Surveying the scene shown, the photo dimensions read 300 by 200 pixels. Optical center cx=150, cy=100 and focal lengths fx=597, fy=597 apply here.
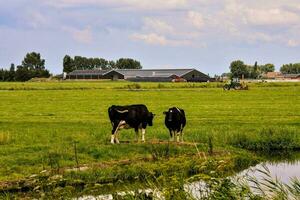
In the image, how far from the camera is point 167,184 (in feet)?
40.2

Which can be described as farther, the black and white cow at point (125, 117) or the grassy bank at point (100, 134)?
the black and white cow at point (125, 117)

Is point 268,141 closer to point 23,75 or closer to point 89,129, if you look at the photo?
point 89,129

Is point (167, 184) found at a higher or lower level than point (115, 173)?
higher

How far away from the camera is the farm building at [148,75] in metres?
171

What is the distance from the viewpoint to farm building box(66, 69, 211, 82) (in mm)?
170875

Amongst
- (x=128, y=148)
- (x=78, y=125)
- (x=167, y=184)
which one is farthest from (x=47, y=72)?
(x=167, y=184)

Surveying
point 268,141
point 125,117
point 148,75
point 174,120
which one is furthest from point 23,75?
point 125,117

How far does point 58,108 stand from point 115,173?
31.8 meters

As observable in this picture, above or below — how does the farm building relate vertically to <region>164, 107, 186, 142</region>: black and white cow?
below

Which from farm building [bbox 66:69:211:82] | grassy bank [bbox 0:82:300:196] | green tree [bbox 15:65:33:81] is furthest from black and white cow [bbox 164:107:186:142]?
green tree [bbox 15:65:33:81]

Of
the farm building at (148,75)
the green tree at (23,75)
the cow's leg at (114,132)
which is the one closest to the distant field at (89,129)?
the cow's leg at (114,132)

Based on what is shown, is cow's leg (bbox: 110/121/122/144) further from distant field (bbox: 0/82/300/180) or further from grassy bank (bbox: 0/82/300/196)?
distant field (bbox: 0/82/300/180)

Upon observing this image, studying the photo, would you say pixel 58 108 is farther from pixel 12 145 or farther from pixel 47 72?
pixel 47 72

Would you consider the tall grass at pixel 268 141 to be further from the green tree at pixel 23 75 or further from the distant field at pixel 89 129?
the green tree at pixel 23 75
